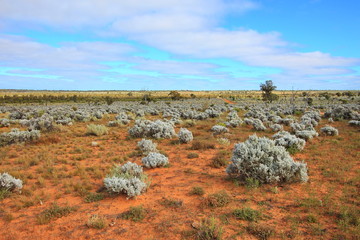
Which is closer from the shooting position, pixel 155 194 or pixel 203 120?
pixel 155 194

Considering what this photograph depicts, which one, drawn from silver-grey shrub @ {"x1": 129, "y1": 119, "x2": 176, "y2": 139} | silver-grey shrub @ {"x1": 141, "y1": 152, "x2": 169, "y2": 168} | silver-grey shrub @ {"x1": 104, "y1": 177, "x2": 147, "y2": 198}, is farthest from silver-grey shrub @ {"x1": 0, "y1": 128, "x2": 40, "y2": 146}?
silver-grey shrub @ {"x1": 104, "y1": 177, "x2": 147, "y2": 198}

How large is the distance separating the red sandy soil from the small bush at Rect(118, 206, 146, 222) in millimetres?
115

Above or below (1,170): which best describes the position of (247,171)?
above

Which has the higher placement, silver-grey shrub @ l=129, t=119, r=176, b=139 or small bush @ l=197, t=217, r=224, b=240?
silver-grey shrub @ l=129, t=119, r=176, b=139

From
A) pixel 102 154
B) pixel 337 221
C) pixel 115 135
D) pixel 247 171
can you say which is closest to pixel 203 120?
pixel 115 135

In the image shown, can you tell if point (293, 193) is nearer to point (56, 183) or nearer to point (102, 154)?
point (56, 183)

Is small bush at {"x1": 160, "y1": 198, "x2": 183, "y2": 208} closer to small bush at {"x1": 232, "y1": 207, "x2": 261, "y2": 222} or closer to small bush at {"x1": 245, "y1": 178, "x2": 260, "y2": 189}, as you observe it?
small bush at {"x1": 232, "y1": 207, "x2": 261, "y2": 222}

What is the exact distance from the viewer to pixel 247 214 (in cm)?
505

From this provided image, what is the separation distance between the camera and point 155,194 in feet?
21.2

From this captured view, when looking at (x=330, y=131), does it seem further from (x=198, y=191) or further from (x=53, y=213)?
(x=53, y=213)

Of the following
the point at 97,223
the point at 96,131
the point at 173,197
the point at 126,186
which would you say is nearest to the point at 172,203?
the point at 173,197

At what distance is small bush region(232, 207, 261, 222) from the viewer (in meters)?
5.00

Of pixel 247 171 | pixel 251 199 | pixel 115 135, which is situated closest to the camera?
pixel 251 199

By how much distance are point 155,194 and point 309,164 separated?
237 inches
